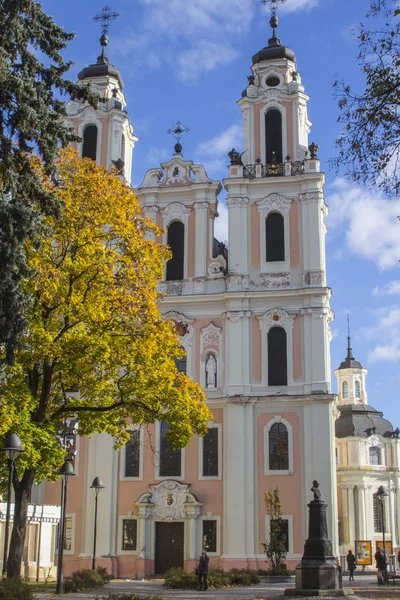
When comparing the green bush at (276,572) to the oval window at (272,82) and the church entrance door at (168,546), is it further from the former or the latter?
the oval window at (272,82)

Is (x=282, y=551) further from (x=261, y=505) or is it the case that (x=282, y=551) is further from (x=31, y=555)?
(x=31, y=555)

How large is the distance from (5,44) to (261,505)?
81.2 ft

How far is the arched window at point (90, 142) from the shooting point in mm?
42250

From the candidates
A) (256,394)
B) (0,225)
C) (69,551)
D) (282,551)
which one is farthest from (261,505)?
(0,225)

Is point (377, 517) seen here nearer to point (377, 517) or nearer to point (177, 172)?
point (377, 517)

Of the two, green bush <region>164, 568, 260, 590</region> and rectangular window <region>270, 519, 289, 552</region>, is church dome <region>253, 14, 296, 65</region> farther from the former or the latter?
green bush <region>164, 568, 260, 590</region>

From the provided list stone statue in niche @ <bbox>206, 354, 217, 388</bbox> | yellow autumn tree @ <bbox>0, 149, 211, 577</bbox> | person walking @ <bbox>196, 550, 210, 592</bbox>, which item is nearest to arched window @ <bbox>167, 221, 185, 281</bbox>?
stone statue in niche @ <bbox>206, 354, 217, 388</bbox>

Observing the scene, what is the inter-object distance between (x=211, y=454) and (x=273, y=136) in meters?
16.5

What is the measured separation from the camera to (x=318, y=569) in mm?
19266

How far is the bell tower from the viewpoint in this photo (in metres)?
42.1

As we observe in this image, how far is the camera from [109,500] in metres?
36.0

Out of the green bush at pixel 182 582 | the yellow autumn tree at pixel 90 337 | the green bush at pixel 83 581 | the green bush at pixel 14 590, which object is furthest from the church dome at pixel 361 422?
the green bush at pixel 14 590

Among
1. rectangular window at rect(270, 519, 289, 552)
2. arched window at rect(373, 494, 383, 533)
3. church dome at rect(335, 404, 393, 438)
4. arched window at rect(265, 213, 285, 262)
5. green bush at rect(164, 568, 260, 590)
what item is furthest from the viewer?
church dome at rect(335, 404, 393, 438)

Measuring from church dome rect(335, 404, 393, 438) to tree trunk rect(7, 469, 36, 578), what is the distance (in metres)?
43.7
